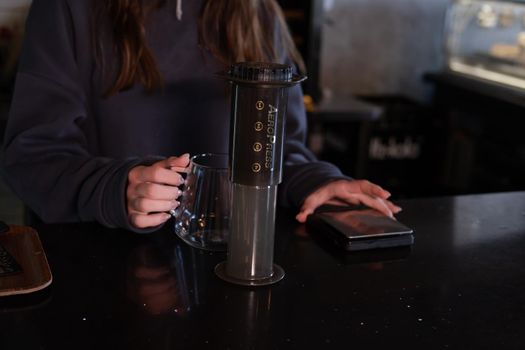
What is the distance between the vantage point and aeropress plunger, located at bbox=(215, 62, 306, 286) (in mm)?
811

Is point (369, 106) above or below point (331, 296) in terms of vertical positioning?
below

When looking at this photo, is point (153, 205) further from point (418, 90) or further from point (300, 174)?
point (418, 90)

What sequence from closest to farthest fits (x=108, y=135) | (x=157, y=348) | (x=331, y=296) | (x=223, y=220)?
(x=157, y=348) → (x=331, y=296) → (x=223, y=220) → (x=108, y=135)

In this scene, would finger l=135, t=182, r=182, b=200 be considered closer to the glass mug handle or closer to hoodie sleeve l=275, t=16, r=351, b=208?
the glass mug handle

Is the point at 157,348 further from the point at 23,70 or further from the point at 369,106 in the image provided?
the point at 369,106

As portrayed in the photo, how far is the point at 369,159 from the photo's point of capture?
10.6 feet

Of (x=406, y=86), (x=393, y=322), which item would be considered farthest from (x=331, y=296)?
(x=406, y=86)

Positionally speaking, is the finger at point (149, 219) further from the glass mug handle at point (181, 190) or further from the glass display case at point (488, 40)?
the glass display case at point (488, 40)

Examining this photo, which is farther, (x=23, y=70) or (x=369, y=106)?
(x=369, y=106)

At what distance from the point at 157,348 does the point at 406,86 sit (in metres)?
3.11

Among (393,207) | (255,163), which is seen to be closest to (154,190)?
(255,163)

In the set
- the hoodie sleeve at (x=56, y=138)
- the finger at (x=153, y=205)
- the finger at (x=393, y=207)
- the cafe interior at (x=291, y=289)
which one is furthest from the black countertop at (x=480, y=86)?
the finger at (x=153, y=205)

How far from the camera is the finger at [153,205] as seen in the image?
0.94 meters

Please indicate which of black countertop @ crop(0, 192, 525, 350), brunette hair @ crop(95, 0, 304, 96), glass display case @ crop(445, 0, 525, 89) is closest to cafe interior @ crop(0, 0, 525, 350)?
black countertop @ crop(0, 192, 525, 350)
